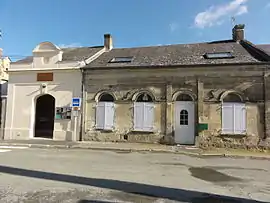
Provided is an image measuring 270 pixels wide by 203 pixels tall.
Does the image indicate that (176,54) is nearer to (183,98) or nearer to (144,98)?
(183,98)

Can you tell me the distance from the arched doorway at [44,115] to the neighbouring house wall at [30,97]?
1.00 metres

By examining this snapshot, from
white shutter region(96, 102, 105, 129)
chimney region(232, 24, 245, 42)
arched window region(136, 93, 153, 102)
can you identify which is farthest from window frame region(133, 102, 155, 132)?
chimney region(232, 24, 245, 42)

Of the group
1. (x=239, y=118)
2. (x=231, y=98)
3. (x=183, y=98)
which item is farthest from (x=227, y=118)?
(x=183, y=98)

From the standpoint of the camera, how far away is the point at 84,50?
19.9 m

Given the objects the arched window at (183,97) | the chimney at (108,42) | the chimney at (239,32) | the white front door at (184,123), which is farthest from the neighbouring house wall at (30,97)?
the chimney at (239,32)

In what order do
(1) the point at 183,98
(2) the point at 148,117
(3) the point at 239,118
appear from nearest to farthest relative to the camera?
(3) the point at 239,118 → (1) the point at 183,98 → (2) the point at 148,117

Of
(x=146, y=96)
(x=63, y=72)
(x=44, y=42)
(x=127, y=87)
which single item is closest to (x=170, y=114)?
(x=146, y=96)

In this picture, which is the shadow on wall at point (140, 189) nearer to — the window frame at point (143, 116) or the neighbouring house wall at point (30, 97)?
the window frame at point (143, 116)

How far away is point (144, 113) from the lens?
49.9 feet

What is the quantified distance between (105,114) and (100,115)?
1.11ft

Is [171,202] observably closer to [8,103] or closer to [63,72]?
[63,72]

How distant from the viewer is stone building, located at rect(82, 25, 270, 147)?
14031 millimetres

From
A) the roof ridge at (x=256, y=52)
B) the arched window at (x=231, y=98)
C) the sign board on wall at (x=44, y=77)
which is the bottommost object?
the arched window at (x=231, y=98)

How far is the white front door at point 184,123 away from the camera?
14.8 metres
